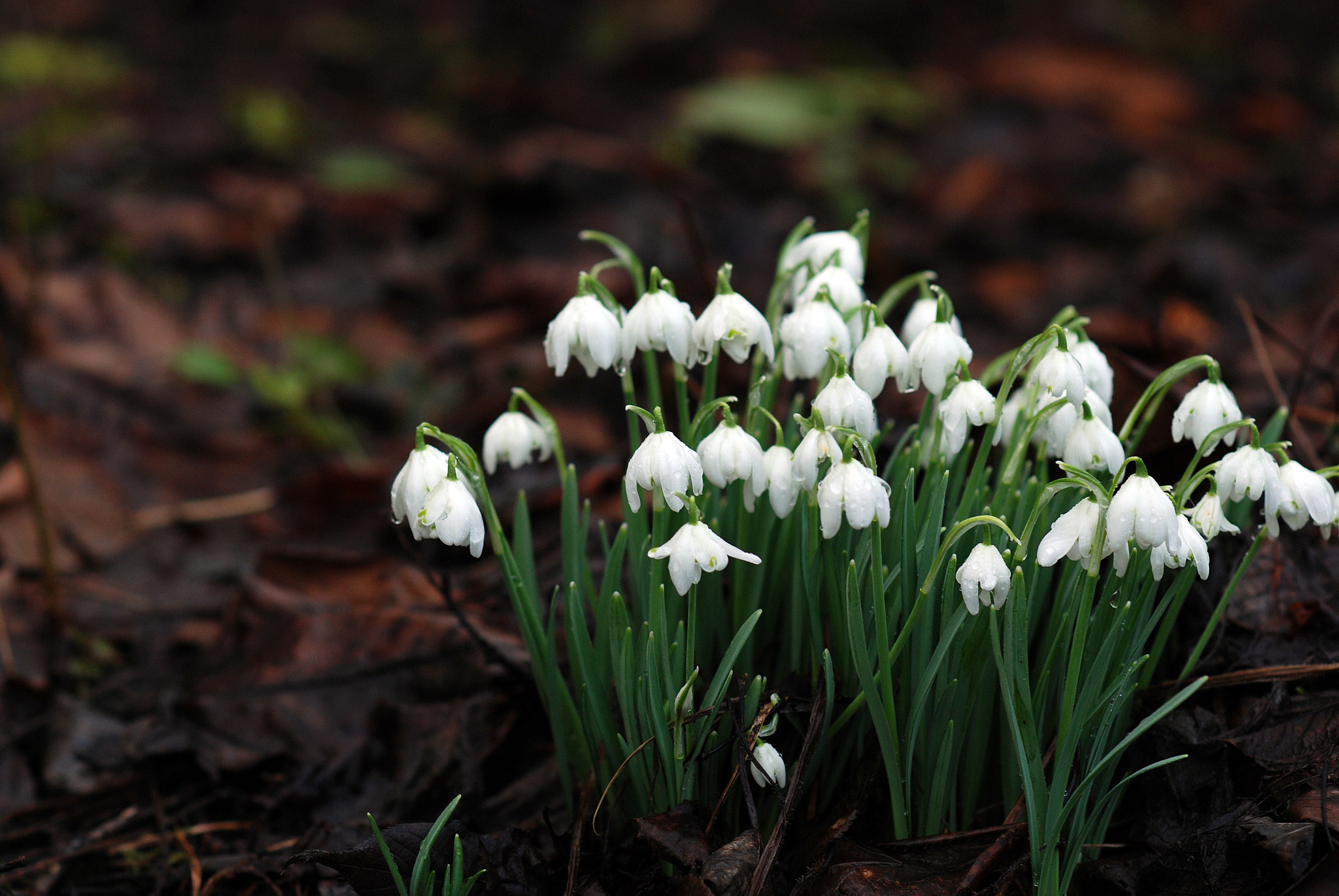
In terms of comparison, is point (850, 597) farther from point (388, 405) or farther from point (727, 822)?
point (388, 405)

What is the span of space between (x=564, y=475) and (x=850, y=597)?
1.95 ft

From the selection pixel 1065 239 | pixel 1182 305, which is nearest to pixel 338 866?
→ pixel 1182 305

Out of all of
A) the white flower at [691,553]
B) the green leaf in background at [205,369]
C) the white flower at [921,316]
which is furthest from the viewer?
the green leaf in background at [205,369]

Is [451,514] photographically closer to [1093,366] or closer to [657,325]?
[657,325]

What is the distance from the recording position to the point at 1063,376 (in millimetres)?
1602

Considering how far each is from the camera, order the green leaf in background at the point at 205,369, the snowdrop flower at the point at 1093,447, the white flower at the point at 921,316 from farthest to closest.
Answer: the green leaf in background at the point at 205,369 → the white flower at the point at 921,316 → the snowdrop flower at the point at 1093,447

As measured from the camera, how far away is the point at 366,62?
29.4ft

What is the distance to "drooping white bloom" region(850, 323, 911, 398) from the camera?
169 cm

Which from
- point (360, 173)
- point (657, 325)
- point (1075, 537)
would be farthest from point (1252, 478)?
point (360, 173)

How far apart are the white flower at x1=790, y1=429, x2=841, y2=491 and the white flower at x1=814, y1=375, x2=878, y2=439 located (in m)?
0.07

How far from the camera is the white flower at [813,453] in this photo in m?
1.53

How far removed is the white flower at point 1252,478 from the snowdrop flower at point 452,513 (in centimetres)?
114

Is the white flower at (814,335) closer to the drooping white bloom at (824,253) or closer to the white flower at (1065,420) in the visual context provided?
the drooping white bloom at (824,253)

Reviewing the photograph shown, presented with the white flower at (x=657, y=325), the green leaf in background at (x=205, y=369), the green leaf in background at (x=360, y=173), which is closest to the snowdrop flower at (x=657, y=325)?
the white flower at (x=657, y=325)
